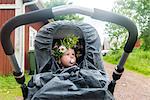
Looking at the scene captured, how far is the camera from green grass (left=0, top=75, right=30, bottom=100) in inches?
395

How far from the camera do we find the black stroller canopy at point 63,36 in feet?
14.6

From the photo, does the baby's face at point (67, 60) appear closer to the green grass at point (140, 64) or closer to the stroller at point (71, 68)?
the stroller at point (71, 68)

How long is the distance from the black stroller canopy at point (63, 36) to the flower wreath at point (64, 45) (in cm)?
7

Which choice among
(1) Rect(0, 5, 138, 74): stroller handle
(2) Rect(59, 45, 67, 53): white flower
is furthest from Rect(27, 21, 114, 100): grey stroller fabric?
(1) Rect(0, 5, 138, 74): stroller handle

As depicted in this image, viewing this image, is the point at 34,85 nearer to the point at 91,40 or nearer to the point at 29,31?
the point at 91,40

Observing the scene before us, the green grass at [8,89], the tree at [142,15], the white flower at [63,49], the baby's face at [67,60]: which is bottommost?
the tree at [142,15]

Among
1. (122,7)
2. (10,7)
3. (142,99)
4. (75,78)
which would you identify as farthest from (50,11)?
(122,7)

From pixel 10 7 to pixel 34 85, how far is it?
982 cm

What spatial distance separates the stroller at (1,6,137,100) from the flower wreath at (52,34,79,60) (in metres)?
0.07

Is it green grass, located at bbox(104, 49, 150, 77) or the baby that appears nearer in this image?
the baby

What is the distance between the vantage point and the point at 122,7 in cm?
3766

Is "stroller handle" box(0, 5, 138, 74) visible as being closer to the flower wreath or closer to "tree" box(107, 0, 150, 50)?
the flower wreath

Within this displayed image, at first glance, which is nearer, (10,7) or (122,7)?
(10,7)

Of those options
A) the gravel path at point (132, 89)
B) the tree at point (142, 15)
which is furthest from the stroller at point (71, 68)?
the tree at point (142, 15)
